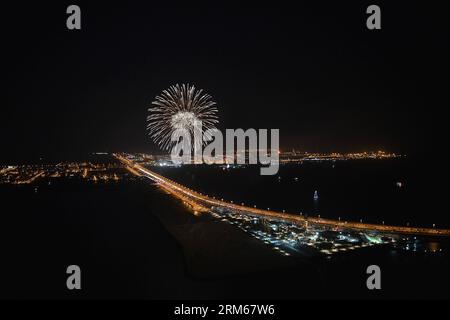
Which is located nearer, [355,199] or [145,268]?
[145,268]

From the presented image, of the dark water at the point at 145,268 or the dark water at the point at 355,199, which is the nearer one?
the dark water at the point at 145,268

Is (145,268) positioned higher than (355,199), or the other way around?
(355,199)

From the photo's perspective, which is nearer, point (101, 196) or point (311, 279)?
point (311, 279)

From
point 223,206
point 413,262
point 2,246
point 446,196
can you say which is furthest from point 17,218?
point 446,196

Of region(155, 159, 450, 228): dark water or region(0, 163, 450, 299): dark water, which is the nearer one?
region(0, 163, 450, 299): dark water
